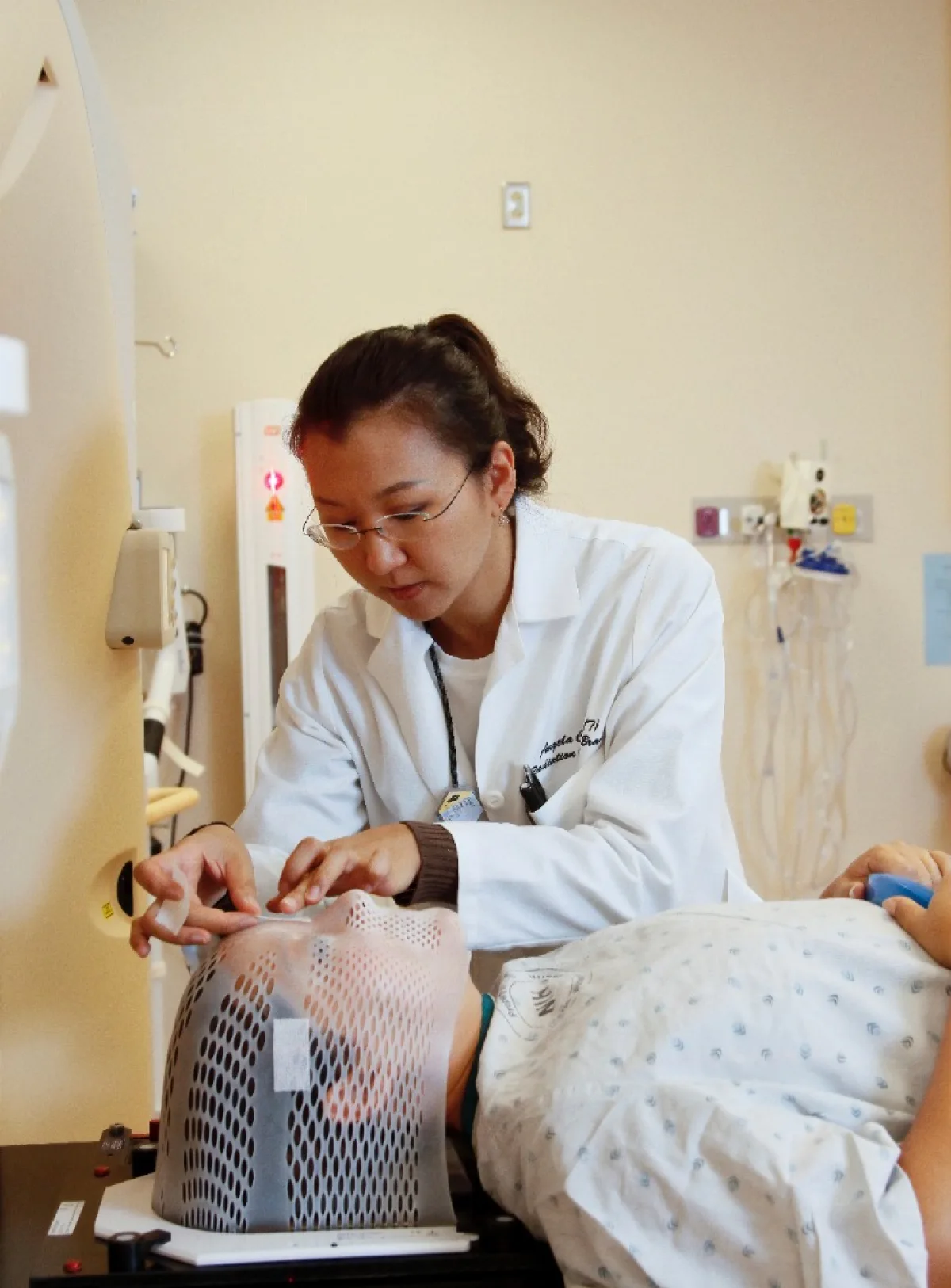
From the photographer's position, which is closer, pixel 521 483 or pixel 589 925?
pixel 589 925

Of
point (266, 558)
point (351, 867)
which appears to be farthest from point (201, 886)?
point (266, 558)

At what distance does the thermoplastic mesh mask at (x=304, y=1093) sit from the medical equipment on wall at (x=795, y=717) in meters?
2.35

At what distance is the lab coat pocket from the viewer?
61.6 inches

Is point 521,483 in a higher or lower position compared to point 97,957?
higher

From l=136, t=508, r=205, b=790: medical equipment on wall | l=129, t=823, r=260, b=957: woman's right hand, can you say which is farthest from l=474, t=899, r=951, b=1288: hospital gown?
l=136, t=508, r=205, b=790: medical equipment on wall

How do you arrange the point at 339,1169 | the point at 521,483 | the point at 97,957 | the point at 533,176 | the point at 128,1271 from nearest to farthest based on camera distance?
the point at 128,1271 → the point at 339,1169 → the point at 97,957 → the point at 521,483 → the point at 533,176

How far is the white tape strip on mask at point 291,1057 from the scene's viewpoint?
104cm

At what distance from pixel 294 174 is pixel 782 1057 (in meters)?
2.64

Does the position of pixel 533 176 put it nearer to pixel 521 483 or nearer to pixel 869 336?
pixel 869 336

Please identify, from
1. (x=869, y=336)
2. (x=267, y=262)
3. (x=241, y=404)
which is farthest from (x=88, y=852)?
(x=869, y=336)

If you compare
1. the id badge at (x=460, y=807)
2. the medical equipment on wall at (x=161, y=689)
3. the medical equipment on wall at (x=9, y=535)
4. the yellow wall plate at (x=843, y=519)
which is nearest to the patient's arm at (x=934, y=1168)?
the id badge at (x=460, y=807)

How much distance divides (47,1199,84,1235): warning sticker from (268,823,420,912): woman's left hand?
28 cm

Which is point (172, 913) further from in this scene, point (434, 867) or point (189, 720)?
point (189, 720)

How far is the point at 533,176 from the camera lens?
327 centimetres
